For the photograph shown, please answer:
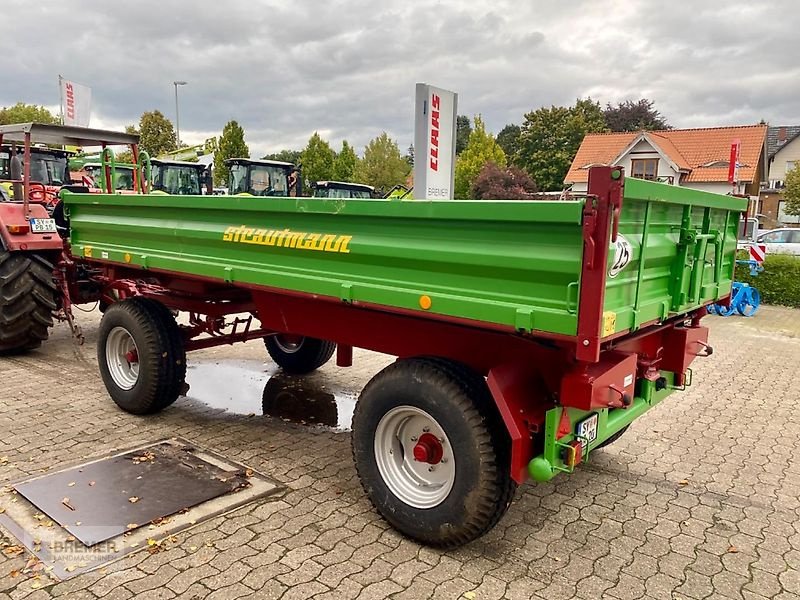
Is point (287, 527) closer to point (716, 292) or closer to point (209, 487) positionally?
point (209, 487)

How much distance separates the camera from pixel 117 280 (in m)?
5.07

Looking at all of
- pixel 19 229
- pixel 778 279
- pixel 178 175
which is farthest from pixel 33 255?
pixel 178 175

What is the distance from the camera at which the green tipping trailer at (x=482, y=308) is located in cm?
247

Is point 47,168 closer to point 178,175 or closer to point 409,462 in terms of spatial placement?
point 409,462

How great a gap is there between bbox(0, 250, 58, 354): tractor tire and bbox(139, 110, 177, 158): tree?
35.2 m

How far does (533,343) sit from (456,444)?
1.91ft

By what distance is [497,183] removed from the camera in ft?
113

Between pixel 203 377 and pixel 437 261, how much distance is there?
13.0 feet

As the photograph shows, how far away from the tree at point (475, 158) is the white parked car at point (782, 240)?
2298cm

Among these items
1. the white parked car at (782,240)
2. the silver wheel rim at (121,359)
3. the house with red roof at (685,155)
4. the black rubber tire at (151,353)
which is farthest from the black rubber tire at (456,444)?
the house with red roof at (685,155)

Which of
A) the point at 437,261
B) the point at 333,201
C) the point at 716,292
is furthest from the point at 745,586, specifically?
the point at 333,201
